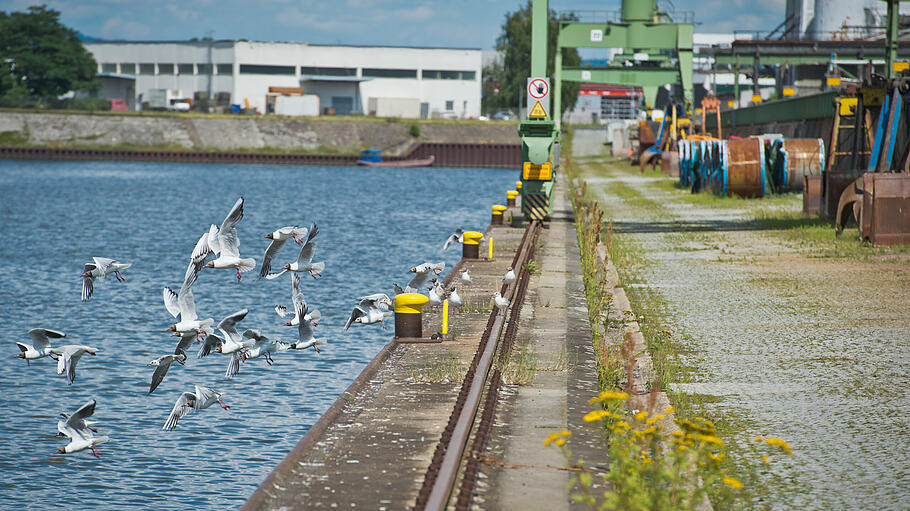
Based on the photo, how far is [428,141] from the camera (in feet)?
357

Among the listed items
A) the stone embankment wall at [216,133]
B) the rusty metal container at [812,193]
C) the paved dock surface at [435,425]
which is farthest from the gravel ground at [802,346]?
the stone embankment wall at [216,133]

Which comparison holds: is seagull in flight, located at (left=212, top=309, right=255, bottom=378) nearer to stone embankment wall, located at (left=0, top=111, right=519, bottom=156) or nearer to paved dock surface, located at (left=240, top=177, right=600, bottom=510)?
paved dock surface, located at (left=240, top=177, right=600, bottom=510)

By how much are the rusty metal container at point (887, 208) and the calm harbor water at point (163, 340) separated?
1027 centimetres

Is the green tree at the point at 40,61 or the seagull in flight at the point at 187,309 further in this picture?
the green tree at the point at 40,61

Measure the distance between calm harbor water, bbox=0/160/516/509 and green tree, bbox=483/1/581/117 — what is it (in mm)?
82596

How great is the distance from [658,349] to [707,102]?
2094 inches

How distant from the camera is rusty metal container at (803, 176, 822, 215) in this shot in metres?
28.8

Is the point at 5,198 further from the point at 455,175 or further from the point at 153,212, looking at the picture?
the point at 455,175

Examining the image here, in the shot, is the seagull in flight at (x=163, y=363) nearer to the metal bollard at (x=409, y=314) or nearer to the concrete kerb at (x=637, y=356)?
the metal bollard at (x=409, y=314)

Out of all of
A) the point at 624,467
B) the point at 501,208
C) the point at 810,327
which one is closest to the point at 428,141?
the point at 501,208

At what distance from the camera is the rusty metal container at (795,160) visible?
121 ft

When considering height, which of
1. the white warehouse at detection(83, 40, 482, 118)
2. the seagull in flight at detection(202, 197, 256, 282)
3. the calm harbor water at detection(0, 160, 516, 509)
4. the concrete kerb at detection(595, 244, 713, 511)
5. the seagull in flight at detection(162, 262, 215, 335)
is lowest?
the calm harbor water at detection(0, 160, 516, 509)

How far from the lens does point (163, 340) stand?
1708 cm

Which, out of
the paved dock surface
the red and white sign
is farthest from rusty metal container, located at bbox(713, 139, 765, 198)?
the paved dock surface
